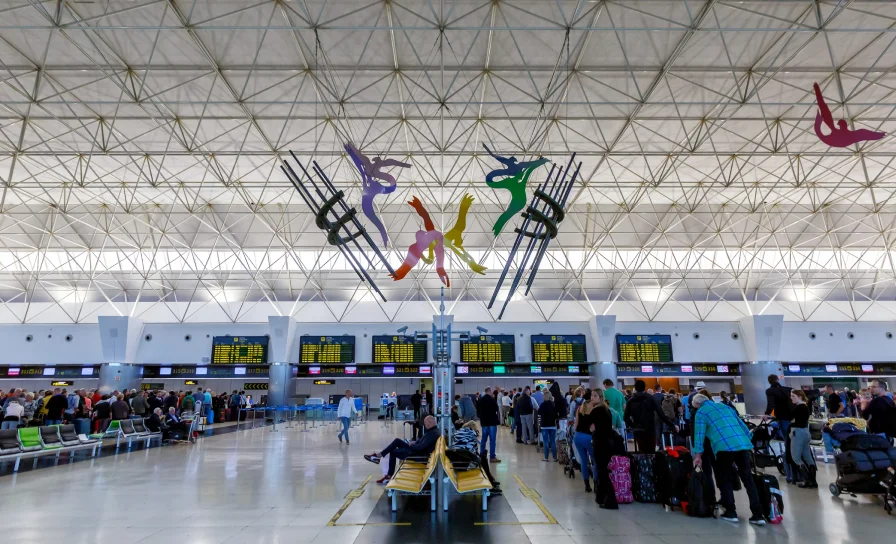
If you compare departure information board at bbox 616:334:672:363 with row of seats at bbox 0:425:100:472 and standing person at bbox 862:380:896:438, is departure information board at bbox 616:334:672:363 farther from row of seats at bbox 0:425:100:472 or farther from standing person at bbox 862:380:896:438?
row of seats at bbox 0:425:100:472

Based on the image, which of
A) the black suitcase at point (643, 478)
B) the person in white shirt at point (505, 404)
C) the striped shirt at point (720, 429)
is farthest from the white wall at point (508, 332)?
the striped shirt at point (720, 429)

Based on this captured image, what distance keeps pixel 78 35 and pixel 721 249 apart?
29.3 metres

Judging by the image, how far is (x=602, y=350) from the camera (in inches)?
1048

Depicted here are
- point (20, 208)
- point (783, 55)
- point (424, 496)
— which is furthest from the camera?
point (20, 208)

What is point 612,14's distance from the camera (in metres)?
12.8

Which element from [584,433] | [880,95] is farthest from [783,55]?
[584,433]

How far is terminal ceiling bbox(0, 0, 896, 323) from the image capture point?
1295cm

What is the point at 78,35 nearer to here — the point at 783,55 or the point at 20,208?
the point at 20,208

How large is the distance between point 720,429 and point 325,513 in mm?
5219

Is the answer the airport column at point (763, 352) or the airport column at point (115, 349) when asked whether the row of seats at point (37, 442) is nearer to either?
the airport column at point (115, 349)

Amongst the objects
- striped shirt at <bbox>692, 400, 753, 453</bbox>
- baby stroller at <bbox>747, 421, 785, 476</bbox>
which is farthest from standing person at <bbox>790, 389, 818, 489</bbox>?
striped shirt at <bbox>692, 400, 753, 453</bbox>

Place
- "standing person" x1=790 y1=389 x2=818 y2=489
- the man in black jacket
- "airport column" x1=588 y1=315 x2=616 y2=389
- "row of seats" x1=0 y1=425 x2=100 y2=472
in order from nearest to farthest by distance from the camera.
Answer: "standing person" x1=790 y1=389 x2=818 y2=489
the man in black jacket
"row of seats" x1=0 y1=425 x2=100 y2=472
"airport column" x1=588 y1=315 x2=616 y2=389

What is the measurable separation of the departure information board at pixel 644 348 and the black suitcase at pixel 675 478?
67.9ft

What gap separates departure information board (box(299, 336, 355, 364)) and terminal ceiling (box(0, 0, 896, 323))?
2.08 metres
